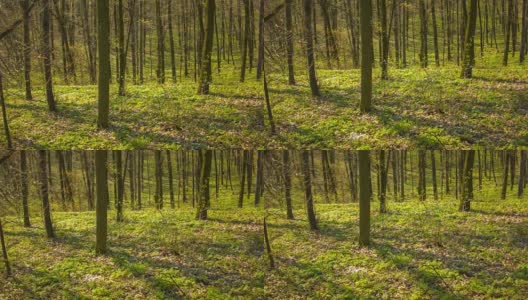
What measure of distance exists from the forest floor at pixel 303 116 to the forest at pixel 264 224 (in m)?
0.46

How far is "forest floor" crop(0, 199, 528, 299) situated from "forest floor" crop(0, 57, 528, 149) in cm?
217

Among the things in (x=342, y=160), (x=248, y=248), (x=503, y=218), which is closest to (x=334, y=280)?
(x=248, y=248)

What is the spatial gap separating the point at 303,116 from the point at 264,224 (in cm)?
419

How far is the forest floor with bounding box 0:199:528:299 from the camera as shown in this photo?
13.5m

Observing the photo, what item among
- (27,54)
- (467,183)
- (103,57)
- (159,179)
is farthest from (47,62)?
(467,183)

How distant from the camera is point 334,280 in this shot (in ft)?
45.3

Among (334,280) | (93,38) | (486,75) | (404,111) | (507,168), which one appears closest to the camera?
(334,280)

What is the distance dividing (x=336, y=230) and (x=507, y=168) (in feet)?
17.1

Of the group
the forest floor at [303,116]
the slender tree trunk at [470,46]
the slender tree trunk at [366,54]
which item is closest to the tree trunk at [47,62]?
the forest floor at [303,116]

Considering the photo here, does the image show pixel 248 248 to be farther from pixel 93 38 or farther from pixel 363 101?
pixel 93 38

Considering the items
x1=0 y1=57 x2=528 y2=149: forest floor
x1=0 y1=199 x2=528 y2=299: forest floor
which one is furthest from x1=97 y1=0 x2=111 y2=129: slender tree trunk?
x1=0 y1=199 x2=528 y2=299: forest floor

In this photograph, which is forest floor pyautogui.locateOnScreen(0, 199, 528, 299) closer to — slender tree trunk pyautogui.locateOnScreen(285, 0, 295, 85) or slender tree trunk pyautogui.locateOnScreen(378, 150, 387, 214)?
slender tree trunk pyautogui.locateOnScreen(378, 150, 387, 214)

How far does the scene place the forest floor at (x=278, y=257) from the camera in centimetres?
1352

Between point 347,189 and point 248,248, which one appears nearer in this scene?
point 248,248
